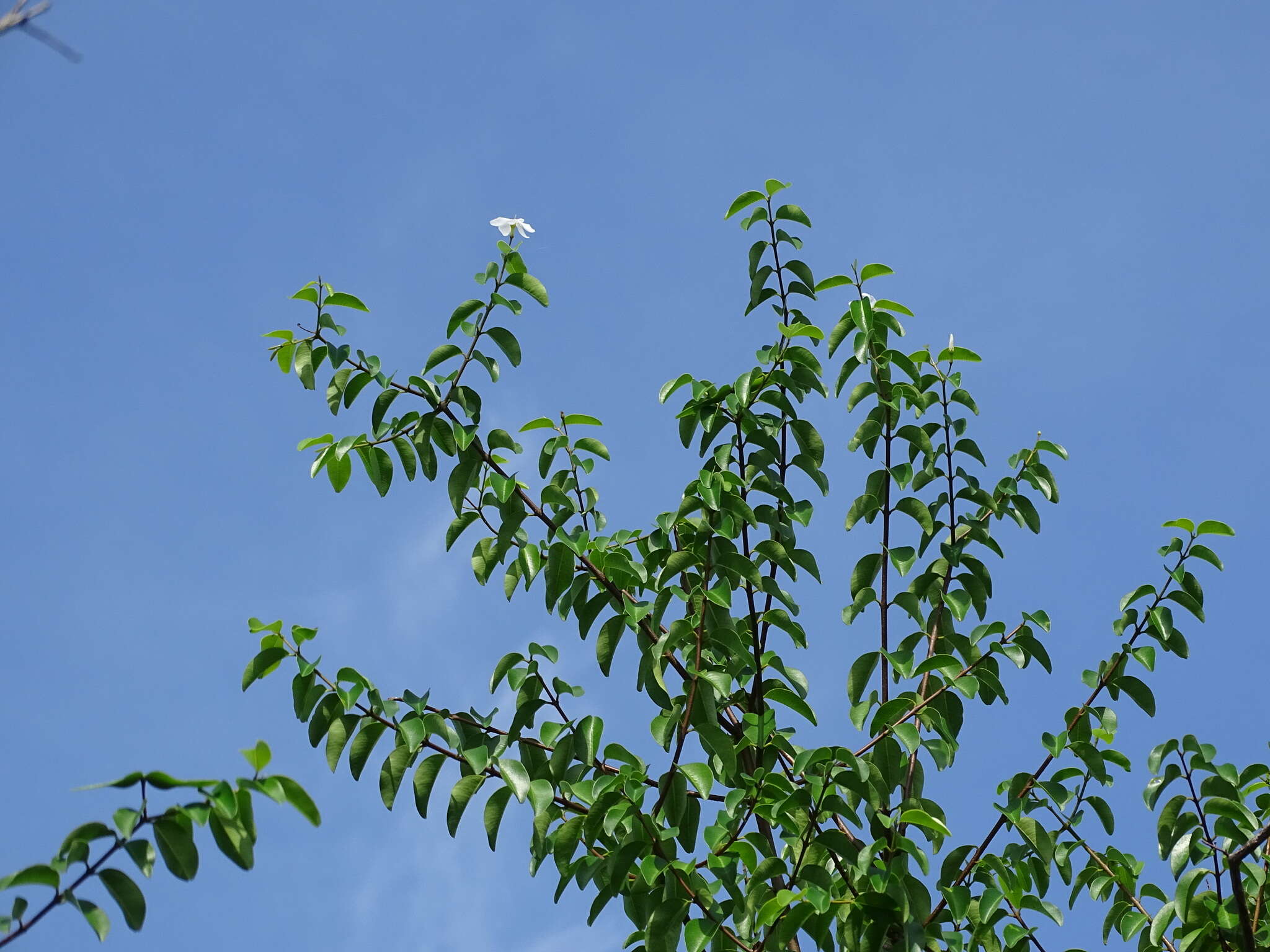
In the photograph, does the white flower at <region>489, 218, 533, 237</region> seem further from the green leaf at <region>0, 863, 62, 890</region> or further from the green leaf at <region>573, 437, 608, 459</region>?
the green leaf at <region>0, 863, 62, 890</region>

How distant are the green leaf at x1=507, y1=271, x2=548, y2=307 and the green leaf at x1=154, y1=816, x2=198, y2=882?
1947 mm

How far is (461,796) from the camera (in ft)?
9.62

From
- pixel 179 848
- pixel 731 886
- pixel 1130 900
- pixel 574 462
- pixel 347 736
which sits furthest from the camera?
pixel 574 462

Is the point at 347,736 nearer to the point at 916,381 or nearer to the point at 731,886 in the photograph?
the point at 731,886

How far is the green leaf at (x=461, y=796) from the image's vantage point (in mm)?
2934

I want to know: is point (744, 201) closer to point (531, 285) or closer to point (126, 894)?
point (531, 285)

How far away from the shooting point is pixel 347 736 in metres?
3.09

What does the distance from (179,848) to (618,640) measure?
5.84ft

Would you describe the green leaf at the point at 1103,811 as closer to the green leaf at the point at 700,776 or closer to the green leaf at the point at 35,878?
the green leaf at the point at 700,776

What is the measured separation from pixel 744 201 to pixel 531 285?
2.81 ft

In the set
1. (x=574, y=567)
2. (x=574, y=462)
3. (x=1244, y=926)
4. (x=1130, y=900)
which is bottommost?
(x=1244, y=926)

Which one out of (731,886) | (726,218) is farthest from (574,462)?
(731,886)

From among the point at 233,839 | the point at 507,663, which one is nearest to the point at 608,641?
the point at 507,663

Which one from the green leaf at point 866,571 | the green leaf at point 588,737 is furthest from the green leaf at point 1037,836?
the green leaf at point 588,737
